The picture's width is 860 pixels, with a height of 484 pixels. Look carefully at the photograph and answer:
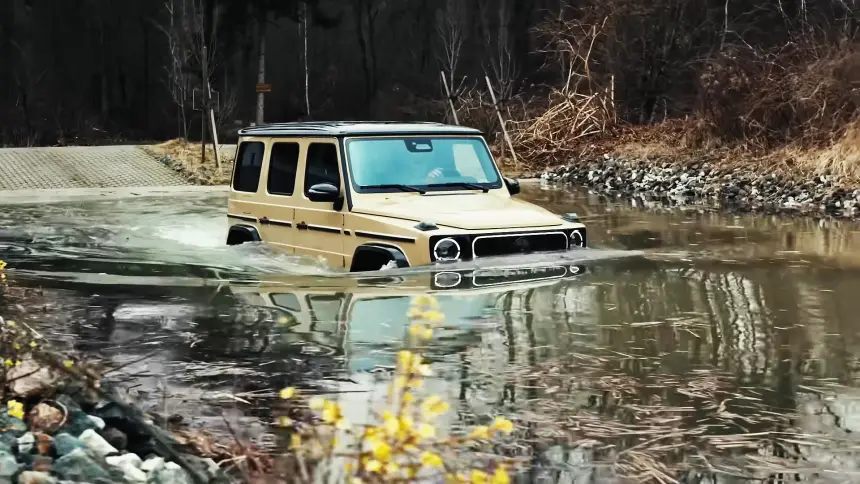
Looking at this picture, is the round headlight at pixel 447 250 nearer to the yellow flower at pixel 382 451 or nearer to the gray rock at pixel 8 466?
the gray rock at pixel 8 466

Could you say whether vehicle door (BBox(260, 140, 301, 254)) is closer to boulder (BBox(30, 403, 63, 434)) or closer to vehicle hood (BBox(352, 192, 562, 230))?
vehicle hood (BBox(352, 192, 562, 230))

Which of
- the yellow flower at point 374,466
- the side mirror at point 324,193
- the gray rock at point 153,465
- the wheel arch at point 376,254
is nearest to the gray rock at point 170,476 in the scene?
the gray rock at point 153,465

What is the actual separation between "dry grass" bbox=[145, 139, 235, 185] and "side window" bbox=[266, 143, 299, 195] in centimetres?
1295

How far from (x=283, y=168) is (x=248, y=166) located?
733 millimetres

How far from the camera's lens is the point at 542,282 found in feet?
28.0

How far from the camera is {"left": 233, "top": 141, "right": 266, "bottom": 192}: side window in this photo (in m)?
10.7

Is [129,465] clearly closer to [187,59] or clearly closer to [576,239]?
[576,239]

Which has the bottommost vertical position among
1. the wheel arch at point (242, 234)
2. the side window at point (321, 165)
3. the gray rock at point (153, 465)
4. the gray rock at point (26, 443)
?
the gray rock at point (153, 465)

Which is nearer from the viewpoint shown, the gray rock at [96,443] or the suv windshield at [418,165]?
the gray rock at [96,443]

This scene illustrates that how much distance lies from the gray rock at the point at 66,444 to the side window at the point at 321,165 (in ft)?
16.8

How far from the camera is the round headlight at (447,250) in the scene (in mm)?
8281

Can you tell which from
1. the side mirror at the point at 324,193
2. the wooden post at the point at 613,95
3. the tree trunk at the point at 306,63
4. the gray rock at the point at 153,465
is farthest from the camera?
the tree trunk at the point at 306,63

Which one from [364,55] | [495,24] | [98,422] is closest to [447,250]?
[98,422]

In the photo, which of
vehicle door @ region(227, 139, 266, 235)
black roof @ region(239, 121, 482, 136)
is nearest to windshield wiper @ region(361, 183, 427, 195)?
black roof @ region(239, 121, 482, 136)
